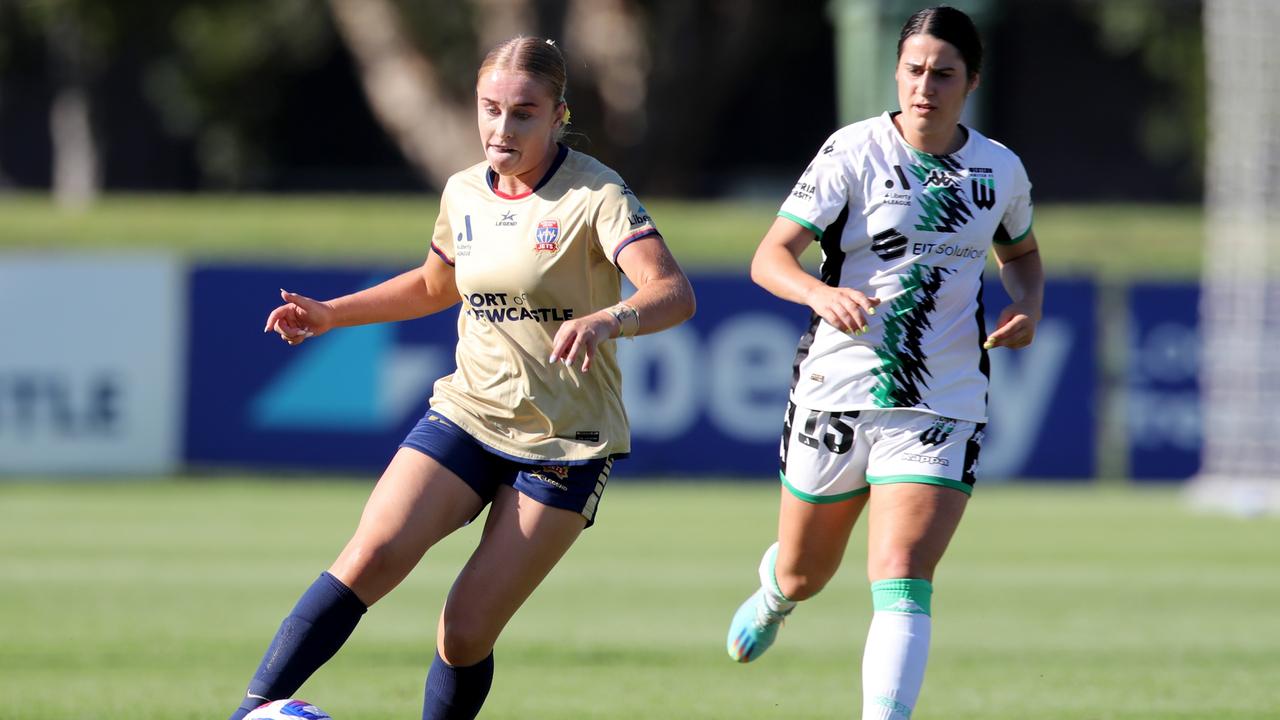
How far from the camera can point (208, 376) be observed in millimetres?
17578

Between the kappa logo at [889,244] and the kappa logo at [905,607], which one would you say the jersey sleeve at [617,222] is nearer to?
the kappa logo at [889,244]

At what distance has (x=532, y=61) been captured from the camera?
5977 mm

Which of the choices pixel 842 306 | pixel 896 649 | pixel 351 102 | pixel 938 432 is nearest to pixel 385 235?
pixel 938 432

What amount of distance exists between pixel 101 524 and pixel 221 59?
96.1 feet

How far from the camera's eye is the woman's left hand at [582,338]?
18.0 feet

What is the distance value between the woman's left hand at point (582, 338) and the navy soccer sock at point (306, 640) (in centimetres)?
99

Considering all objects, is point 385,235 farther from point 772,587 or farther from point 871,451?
point 871,451

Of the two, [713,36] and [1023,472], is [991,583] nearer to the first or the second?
[1023,472]

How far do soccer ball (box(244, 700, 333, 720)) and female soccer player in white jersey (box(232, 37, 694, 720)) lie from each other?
0.20m

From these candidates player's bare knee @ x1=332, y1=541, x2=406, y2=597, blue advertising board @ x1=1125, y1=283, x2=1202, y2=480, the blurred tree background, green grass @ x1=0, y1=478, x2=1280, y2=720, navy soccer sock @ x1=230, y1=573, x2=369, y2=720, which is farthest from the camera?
the blurred tree background

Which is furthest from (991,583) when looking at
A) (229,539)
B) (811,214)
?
(811,214)

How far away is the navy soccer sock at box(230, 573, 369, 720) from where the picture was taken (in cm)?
573

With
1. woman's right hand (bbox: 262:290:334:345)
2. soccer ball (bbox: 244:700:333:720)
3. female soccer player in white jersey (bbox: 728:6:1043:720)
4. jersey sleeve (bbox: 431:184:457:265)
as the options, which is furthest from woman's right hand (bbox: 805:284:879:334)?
soccer ball (bbox: 244:700:333:720)

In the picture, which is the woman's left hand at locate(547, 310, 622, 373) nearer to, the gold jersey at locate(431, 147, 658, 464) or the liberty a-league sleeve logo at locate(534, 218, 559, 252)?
the gold jersey at locate(431, 147, 658, 464)
